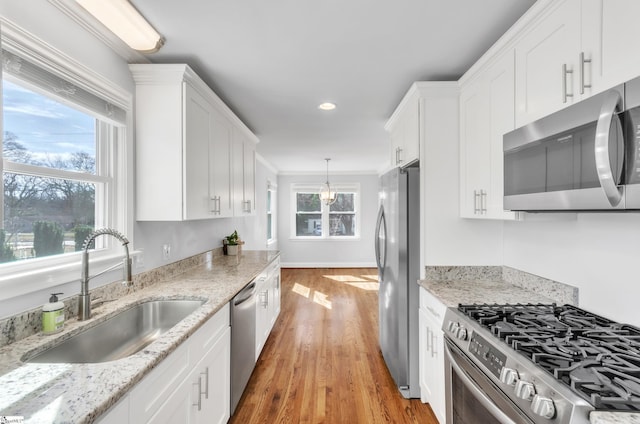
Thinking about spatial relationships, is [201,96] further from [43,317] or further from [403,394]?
[403,394]

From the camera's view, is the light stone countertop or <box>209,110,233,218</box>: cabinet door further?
<box>209,110,233,218</box>: cabinet door

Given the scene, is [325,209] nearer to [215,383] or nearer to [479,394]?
[215,383]

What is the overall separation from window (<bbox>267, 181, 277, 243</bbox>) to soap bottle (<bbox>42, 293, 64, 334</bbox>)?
5726 millimetres

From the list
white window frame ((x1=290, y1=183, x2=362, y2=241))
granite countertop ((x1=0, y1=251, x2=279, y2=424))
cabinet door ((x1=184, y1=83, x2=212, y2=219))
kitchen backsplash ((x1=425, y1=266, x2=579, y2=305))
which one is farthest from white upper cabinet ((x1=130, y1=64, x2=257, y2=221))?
white window frame ((x1=290, y1=183, x2=362, y2=241))

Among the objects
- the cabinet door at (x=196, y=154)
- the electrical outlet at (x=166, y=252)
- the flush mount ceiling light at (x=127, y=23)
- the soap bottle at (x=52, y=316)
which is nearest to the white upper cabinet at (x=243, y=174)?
the cabinet door at (x=196, y=154)

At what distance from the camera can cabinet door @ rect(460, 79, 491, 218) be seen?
1998 millimetres

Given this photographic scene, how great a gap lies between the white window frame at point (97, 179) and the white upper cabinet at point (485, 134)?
90.7 inches

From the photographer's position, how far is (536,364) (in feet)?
3.50

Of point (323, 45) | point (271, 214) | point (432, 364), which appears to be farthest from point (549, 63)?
point (271, 214)

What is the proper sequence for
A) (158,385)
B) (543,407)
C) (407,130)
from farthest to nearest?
(407,130) < (158,385) < (543,407)

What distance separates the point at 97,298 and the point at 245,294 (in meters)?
0.91

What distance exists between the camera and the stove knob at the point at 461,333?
1.48 meters

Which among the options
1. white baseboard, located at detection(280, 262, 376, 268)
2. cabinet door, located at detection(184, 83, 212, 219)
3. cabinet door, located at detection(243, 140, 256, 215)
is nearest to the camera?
cabinet door, located at detection(184, 83, 212, 219)

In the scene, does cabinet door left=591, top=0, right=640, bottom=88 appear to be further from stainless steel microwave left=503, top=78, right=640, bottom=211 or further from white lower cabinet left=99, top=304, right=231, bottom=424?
white lower cabinet left=99, top=304, right=231, bottom=424
